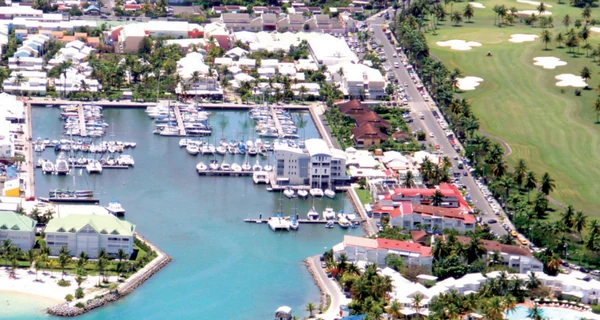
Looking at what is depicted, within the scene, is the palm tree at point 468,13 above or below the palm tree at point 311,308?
above

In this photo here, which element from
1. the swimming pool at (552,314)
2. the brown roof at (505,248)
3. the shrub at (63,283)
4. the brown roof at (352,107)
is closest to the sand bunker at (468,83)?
the brown roof at (352,107)

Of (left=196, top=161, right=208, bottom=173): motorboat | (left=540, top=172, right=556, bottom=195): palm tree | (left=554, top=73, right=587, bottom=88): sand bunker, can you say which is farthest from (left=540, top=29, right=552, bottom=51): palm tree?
(left=196, top=161, right=208, bottom=173): motorboat

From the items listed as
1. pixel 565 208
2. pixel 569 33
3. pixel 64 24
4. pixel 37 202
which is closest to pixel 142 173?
pixel 37 202

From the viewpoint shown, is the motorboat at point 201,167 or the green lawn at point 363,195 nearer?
the green lawn at point 363,195

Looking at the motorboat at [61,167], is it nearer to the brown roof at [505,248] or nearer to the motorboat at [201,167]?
the motorboat at [201,167]

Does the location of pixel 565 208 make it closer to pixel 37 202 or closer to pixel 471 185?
pixel 471 185

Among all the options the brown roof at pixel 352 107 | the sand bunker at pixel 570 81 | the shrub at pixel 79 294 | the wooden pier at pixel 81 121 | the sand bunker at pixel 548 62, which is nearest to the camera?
the shrub at pixel 79 294
